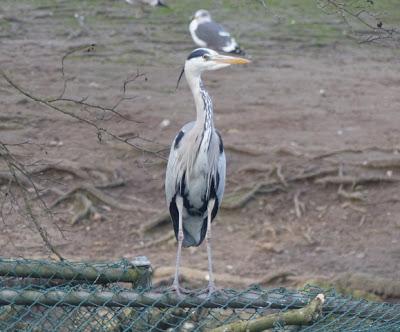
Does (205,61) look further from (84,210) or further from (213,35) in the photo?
(213,35)

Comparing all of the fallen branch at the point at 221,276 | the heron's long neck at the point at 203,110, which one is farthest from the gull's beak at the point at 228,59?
the fallen branch at the point at 221,276

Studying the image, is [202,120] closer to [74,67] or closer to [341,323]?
[341,323]

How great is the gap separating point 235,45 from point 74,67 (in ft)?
6.59

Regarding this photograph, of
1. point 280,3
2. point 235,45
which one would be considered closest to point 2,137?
point 235,45

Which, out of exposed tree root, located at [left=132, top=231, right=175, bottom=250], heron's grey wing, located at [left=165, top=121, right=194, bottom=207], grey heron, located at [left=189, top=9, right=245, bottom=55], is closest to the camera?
heron's grey wing, located at [left=165, top=121, right=194, bottom=207]

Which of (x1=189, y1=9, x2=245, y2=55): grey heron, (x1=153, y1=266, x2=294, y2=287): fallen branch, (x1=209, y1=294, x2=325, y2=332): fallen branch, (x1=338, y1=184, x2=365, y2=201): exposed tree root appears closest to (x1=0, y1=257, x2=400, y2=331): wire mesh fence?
(x1=209, y1=294, x2=325, y2=332): fallen branch

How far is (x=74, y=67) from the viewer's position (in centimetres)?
1216

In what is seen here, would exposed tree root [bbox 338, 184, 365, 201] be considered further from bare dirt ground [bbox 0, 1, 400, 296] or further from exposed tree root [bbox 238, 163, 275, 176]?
exposed tree root [bbox 238, 163, 275, 176]

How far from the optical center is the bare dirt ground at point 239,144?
841cm

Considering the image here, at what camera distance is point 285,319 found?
3.56 metres

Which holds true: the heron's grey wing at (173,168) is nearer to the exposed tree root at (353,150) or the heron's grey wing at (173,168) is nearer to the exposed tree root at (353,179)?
the exposed tree root at (353,179)

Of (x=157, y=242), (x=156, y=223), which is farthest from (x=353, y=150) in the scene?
(x=157, y=242)

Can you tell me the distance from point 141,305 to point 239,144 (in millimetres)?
6229

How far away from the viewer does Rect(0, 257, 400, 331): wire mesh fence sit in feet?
12.1
